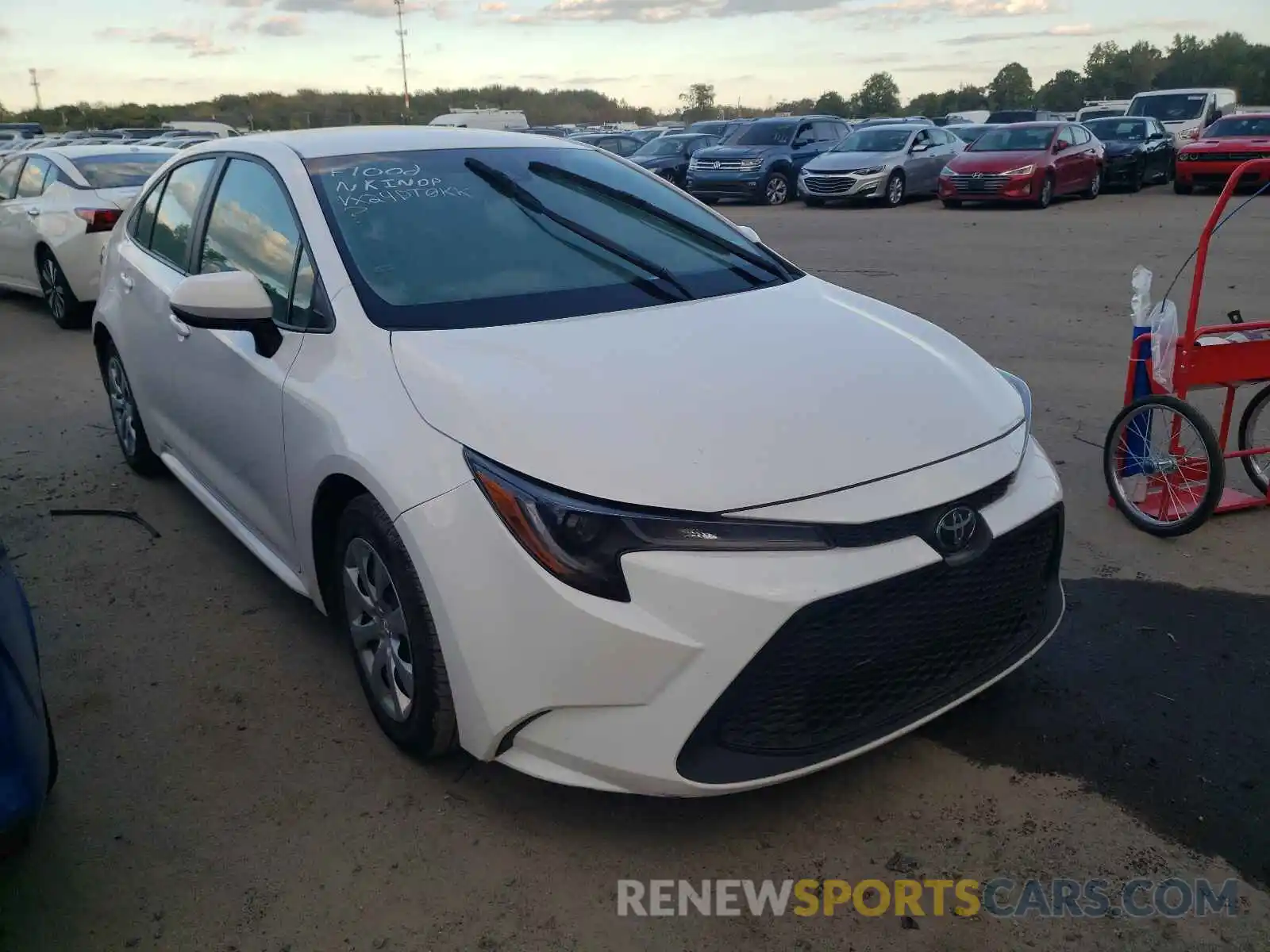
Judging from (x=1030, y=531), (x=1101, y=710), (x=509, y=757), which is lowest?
(x=1101, y=710)

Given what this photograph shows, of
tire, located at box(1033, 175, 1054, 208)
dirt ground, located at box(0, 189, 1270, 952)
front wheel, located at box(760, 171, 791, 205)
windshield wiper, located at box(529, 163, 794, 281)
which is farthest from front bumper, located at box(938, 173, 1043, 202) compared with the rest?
windshield wiper, located at box(529, 163, 794, 281)

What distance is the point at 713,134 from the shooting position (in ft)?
86.6

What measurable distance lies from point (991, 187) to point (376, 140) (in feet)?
55.4

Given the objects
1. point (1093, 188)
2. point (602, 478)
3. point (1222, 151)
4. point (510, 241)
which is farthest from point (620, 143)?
point (602, 478)

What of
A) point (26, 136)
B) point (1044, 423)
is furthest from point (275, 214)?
point (26, 136)

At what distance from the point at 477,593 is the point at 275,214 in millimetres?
1764

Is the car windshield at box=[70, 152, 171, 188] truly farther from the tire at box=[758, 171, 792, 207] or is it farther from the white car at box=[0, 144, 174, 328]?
the tire at box=[758, 171, 792, 207]

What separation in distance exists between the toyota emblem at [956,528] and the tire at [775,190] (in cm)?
1976

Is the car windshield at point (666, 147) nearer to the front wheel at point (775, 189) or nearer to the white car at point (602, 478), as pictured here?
the front wheel at point (775, 189)

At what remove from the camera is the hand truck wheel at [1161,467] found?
168 inches

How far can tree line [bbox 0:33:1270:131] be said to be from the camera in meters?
69.1

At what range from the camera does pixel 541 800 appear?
2830 mm

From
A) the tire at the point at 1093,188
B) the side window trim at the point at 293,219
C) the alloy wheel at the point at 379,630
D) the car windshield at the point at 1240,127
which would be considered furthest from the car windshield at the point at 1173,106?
the alloy wheel at the point at 379,630

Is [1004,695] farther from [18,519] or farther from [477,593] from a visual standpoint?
[18,519]
